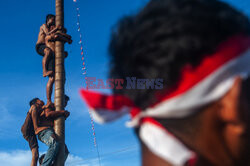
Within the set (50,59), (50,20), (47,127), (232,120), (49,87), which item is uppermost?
(50,20)

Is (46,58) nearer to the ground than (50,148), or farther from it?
farther from it

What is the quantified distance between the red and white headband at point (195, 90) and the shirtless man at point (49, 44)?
491 centimetres

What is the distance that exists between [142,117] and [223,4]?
422mm

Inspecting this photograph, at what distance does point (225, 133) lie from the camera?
0.64 meters

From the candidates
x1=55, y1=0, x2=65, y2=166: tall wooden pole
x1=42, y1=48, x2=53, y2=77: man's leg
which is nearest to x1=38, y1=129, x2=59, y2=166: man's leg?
x1=55, y1=0, x2=65, y2=166: tall wooden pole

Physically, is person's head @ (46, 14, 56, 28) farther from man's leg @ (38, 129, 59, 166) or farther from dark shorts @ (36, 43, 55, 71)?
man's leg @ (38, 129, 59, 166)

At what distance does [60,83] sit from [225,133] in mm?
5059

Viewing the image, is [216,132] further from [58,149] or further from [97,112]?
[58,149]

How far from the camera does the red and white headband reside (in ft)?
2.06

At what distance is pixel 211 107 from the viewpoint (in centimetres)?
65

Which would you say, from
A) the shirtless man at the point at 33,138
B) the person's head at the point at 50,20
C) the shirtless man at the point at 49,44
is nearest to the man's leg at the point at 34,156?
the shirtless man at the point at 33,138

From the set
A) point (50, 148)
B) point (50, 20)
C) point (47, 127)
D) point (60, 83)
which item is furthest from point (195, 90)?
point (50, 20)

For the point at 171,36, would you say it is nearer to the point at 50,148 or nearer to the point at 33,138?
the point at 50,148

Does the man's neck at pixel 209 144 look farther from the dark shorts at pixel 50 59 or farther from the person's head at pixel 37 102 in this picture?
the dark shorts at pixel 50 59
